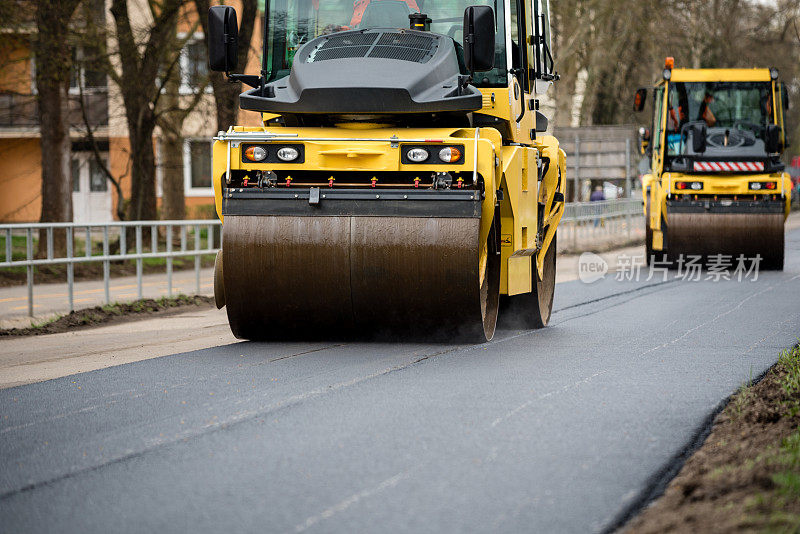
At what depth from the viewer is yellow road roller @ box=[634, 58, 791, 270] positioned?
20.4m

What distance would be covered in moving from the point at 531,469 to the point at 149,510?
168 cm

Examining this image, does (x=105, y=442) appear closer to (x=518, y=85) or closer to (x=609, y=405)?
(x=609, y=405)

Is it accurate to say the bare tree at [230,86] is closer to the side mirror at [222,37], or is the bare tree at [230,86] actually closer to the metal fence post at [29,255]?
the metal fence post at [29,255]

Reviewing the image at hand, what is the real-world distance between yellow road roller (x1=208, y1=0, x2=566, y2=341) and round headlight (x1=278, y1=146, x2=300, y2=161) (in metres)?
0.01

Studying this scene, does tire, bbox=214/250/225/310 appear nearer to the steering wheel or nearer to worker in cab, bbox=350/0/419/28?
worker in cab, bbox=350/0/419/28

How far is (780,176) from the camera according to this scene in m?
20.6

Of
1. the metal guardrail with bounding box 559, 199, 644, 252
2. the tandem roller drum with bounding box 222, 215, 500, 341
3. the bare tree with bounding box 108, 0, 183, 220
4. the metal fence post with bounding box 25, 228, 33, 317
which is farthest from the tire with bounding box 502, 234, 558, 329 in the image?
the metal guardrail with bounding box 559, 199, 644, 252

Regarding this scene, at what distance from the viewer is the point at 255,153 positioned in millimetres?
9664

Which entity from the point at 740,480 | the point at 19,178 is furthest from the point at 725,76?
the point at 19,178

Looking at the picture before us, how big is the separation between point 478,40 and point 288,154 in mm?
1731

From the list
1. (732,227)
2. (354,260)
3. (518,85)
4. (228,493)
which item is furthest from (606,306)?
(228,493)

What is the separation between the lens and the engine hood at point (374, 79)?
31.7ft

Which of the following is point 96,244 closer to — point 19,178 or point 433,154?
point 433,154

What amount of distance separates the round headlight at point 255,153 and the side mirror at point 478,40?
174 centimetres
